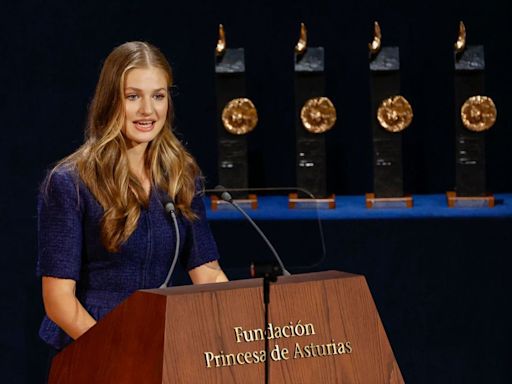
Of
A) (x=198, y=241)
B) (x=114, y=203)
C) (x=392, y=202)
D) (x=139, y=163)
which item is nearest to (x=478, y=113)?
(x=392, y=202)

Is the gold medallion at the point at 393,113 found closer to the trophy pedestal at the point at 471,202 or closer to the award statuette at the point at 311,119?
the award statuette at the point at 311,119

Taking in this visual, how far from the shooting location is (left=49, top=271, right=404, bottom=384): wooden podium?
216 centimetres

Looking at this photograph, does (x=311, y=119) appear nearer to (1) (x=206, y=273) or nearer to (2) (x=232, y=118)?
(2) (x=232, y=118)

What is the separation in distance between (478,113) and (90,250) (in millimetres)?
2271

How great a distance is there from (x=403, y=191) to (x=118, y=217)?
2.32 meters

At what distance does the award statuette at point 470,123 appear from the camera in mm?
4625

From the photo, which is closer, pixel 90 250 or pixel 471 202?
pixel 90 250

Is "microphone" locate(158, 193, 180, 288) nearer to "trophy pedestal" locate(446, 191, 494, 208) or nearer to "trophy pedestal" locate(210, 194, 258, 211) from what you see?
"trophy pedestal" locate(210, 194, 258, 211)

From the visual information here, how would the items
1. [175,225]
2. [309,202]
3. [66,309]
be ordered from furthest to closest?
[309,202] → [66,309] → [175,225]

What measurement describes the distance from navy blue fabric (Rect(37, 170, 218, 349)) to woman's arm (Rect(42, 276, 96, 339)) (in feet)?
0.08

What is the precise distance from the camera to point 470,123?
4.67 meters

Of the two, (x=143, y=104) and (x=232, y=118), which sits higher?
(x=143, y=104)

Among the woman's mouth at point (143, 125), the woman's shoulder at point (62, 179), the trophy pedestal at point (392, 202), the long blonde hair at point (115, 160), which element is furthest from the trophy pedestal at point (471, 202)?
the woman's shoulder at point (62, 179)

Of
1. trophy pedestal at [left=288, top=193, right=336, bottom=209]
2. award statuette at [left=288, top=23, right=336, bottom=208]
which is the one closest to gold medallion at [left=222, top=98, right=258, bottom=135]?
award statuette at [left=288, top=23, right=336, bottom=208]
